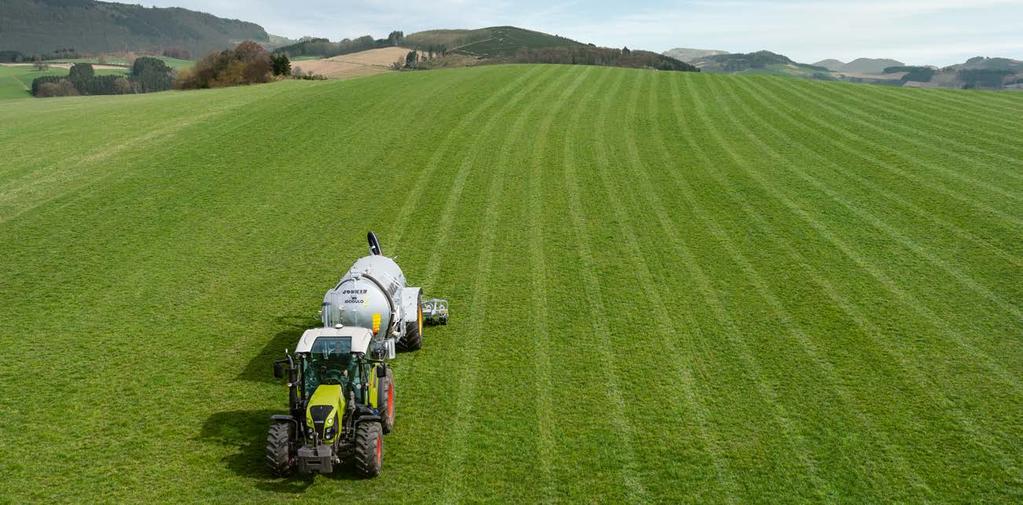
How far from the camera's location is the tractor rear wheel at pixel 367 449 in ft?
36.6

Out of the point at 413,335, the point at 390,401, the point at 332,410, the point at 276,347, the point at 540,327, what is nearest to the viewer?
the point at 332,410

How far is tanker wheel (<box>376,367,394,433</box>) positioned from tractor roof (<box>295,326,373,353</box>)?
0.91 meters

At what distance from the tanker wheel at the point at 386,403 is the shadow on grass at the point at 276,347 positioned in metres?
3.65

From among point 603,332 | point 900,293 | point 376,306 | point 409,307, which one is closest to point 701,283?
point 603,332

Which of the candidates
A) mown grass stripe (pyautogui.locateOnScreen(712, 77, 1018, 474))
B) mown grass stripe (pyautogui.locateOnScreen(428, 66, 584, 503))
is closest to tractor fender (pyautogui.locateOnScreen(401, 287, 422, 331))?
mown grass stripe (pyautogui.locateOnScreen(428, 66, 584, 503))

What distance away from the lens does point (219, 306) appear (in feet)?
62.2

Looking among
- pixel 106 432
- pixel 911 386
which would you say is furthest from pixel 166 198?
pixel 911 386

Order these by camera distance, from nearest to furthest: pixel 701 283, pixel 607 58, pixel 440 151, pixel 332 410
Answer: pixel 332 410
pixel 701 283
pixel 440 151
pixel 607 58

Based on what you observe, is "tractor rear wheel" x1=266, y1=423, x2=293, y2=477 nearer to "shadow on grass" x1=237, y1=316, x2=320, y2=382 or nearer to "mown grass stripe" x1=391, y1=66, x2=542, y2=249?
"shadow on grass" x1=237, y1=316, x2=320, y2=382

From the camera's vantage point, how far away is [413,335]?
16.3 metres

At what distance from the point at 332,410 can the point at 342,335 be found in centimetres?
165

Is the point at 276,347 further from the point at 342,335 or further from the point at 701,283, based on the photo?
the point at 701,283

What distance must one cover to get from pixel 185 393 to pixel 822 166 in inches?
1149

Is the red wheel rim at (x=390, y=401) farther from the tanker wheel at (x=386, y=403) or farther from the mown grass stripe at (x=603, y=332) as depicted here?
the mown grass stripe at (x=603, y=332)
